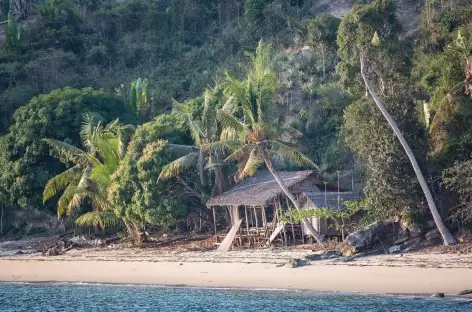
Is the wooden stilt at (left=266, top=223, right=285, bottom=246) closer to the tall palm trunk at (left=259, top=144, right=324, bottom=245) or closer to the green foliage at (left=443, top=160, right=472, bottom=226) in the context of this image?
the tall palm trunk at (left=259, top=144, right=324, bottom=245)

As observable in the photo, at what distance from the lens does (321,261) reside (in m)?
23.7

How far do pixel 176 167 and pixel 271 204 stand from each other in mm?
3607

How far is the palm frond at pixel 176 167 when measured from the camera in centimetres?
2878

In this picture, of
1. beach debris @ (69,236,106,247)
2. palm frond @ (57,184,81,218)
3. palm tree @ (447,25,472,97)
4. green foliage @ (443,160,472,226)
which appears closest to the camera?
green foliage @ (443,160,472,226)

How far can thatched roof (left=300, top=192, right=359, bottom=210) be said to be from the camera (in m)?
26.7

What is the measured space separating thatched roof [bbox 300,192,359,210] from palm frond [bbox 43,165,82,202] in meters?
10.3

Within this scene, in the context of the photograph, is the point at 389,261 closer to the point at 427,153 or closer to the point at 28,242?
the point at 427,153

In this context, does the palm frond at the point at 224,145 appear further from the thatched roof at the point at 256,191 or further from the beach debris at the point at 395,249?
the beach debris at the point at 395,249

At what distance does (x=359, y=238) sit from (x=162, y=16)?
3112cm

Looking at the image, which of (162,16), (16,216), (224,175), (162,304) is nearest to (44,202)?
(16,216)

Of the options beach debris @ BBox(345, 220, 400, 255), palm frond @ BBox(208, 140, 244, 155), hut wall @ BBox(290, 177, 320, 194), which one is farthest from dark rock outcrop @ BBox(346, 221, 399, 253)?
palm frond @ BBox(208, 140, 244, 155)

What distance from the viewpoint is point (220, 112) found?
2712cm

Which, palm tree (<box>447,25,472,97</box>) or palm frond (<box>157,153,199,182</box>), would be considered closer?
palm tree (<box>447,25,472,97</box>)

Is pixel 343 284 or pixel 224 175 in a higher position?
pixel 224 175
